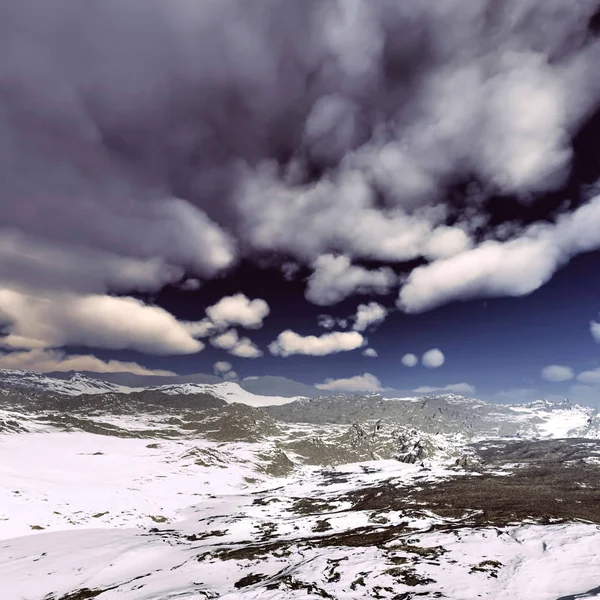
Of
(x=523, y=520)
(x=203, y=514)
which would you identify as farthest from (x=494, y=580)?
(x=203, y=514)

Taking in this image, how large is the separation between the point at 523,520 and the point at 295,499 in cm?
9293

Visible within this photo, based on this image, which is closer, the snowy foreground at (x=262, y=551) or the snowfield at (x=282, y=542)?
the snowy foreground at (x=262, y=551)

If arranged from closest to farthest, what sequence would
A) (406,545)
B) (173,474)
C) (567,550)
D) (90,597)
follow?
1. (567,550)
2. (90,597)
3. (406,545)
4. (173,474)

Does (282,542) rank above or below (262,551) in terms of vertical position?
below

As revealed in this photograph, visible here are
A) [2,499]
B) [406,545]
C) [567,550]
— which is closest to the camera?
[567,550]

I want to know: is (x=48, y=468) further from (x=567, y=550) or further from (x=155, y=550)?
(x=567, y=550)

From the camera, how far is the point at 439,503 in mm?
99000

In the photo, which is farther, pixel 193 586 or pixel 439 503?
pixel 439 503

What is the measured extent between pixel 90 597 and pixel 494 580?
43.2 meters

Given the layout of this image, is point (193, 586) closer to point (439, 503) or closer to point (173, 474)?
point (439, 503)

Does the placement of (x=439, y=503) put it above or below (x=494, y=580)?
below

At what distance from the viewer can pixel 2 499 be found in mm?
93188

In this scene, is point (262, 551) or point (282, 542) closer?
point (262, 551)

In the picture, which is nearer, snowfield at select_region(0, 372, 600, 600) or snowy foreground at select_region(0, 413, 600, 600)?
snowy foreground at select_region(0, 413, 600, 600)
